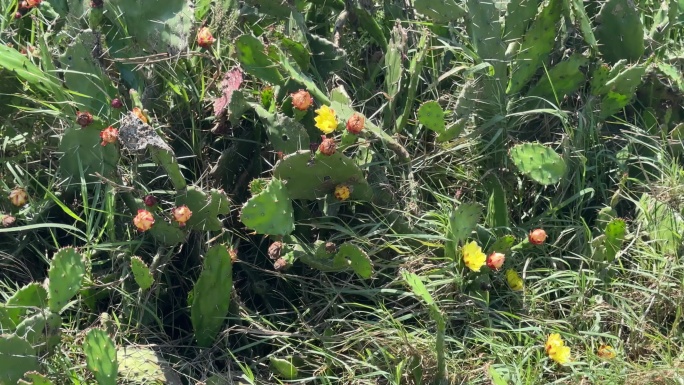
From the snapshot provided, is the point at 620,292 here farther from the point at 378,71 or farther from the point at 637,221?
the point at 378,71

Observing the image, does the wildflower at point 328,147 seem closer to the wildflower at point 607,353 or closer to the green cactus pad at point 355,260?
the green cactus pad at point 355,260

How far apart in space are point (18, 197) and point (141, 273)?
506 millimetres

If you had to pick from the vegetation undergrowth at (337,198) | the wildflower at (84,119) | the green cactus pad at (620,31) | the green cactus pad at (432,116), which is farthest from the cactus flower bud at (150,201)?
the green cactus pad at (620,31)

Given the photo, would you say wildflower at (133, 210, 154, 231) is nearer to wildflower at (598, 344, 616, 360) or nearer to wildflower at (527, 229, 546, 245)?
wildflower at (527, 229, 546, 245)

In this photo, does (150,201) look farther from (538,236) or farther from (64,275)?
(538,236)

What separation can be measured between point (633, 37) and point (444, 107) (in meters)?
0.62

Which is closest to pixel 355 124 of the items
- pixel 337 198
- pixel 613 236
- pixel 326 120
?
pixel 326 120

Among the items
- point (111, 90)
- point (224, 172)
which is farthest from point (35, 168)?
point (224, 172)

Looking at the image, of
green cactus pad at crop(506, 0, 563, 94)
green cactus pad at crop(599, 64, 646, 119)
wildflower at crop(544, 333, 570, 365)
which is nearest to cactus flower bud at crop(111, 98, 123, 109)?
green cactus pad at crop(506, 0, 563, 94)

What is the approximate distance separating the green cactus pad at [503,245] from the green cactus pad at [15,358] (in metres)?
1.20

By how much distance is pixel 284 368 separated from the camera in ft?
6.91

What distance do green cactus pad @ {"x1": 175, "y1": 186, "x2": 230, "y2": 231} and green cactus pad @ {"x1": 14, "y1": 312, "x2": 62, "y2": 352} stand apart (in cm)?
41

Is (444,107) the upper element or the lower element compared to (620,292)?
upper

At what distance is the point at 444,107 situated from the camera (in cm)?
264
